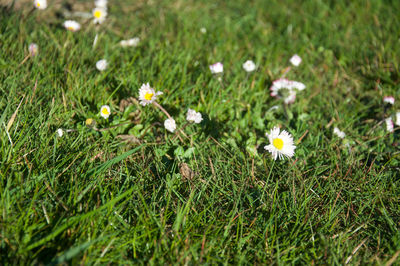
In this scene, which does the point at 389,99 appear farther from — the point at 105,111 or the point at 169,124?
the point at 105,111

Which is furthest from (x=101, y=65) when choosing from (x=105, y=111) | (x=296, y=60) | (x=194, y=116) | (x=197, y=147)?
(x=296, y=60)

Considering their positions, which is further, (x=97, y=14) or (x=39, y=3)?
(x=97, y=14)

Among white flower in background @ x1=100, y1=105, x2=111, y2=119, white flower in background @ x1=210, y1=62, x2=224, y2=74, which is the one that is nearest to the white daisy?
white flower in background @ x1=210, y1=62, x2=224, y2=74

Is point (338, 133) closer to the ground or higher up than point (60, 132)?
closer to the ground

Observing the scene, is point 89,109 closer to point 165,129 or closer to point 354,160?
point 165,129

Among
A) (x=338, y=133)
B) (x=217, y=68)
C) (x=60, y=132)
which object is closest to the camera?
(x=60, y=132)

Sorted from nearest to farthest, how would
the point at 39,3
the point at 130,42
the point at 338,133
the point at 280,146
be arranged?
1. the point at 280,146
2. the point at 338,133
3. the point at 39,3
4. the point at 130,42
